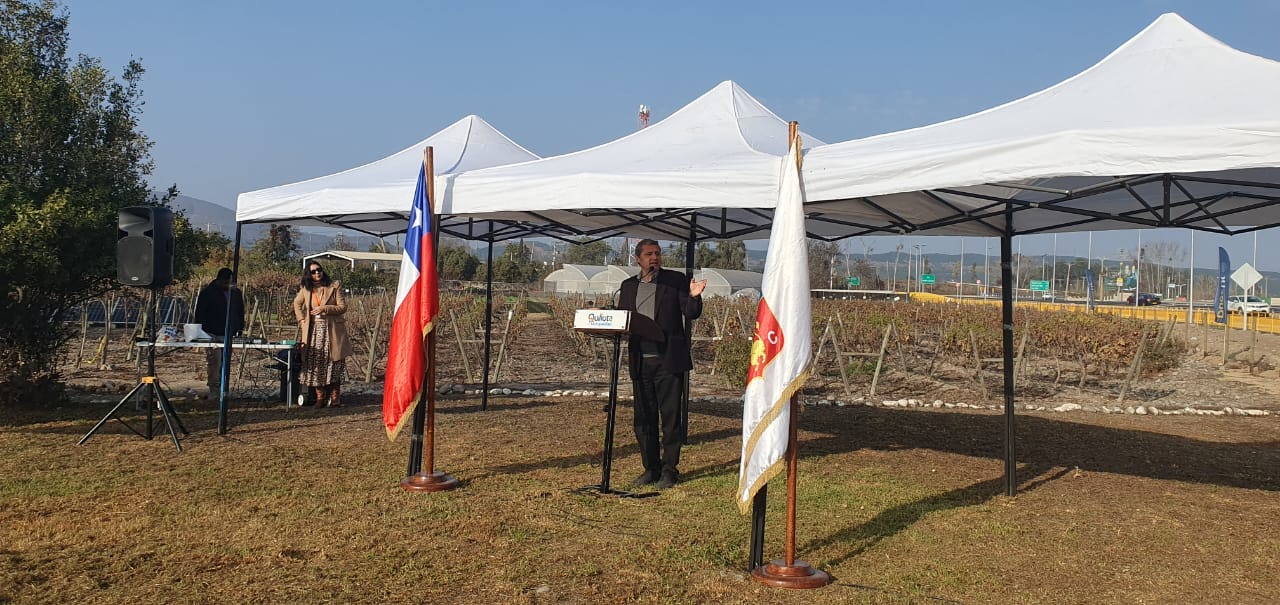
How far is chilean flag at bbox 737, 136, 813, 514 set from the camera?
452cm

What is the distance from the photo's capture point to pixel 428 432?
668cm

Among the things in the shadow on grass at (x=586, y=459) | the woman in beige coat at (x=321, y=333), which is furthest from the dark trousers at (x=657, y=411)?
the woman in beige coat at (x=321, y=333)

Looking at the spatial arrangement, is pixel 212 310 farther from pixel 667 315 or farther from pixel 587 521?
pixel 587 521

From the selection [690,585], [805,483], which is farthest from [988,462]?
[690,585]

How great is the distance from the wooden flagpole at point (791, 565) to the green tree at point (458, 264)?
5365 cm

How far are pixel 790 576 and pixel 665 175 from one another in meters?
2.74

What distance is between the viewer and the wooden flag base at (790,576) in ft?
14.9

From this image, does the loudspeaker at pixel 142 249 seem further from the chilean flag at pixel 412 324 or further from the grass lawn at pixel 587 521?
the chilean flag at pixel 412 324

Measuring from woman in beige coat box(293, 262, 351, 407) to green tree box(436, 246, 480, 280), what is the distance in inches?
1838

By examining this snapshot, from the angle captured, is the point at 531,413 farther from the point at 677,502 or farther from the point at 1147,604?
the point at 1147,604

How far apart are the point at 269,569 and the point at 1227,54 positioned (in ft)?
19.3

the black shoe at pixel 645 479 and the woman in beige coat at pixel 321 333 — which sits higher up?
the woman in beige coat at pixel 321 333

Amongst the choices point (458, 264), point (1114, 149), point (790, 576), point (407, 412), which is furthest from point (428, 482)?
point (458, 264)

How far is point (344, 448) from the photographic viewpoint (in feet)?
27.0
